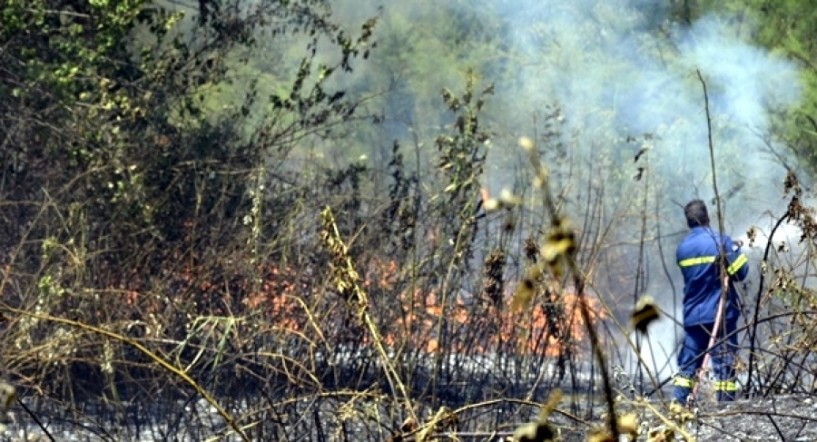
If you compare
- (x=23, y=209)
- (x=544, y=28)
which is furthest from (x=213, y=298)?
(x=544, y=28)

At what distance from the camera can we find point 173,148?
1148 centimetres

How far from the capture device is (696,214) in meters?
9.37

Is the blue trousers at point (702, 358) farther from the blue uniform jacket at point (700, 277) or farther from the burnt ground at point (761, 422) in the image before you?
the burnt ground at point (761, 422)

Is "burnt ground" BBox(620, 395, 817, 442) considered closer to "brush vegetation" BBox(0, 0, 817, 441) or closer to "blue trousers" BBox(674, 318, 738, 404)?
"brush vegetation" BBox(0, 0, 817, 441)

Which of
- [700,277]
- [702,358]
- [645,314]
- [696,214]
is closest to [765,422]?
[702,358]

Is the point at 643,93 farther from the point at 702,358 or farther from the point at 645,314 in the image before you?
the point at 645,314

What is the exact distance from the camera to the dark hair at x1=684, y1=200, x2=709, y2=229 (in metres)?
9.30

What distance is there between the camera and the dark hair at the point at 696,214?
9305 mm

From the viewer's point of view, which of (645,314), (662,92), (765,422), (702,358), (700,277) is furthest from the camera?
(662,92)

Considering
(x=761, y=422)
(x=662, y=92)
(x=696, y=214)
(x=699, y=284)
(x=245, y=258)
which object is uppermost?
(x=662, y=92)

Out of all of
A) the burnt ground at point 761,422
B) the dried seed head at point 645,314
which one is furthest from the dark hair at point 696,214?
the dried seed head at point 645,314

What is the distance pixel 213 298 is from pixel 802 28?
1088 cm

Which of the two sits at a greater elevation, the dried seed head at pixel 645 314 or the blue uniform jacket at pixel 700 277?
the blue uniform jacket at pixel 700 277

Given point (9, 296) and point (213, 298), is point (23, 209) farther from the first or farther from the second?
point (213, 298)
